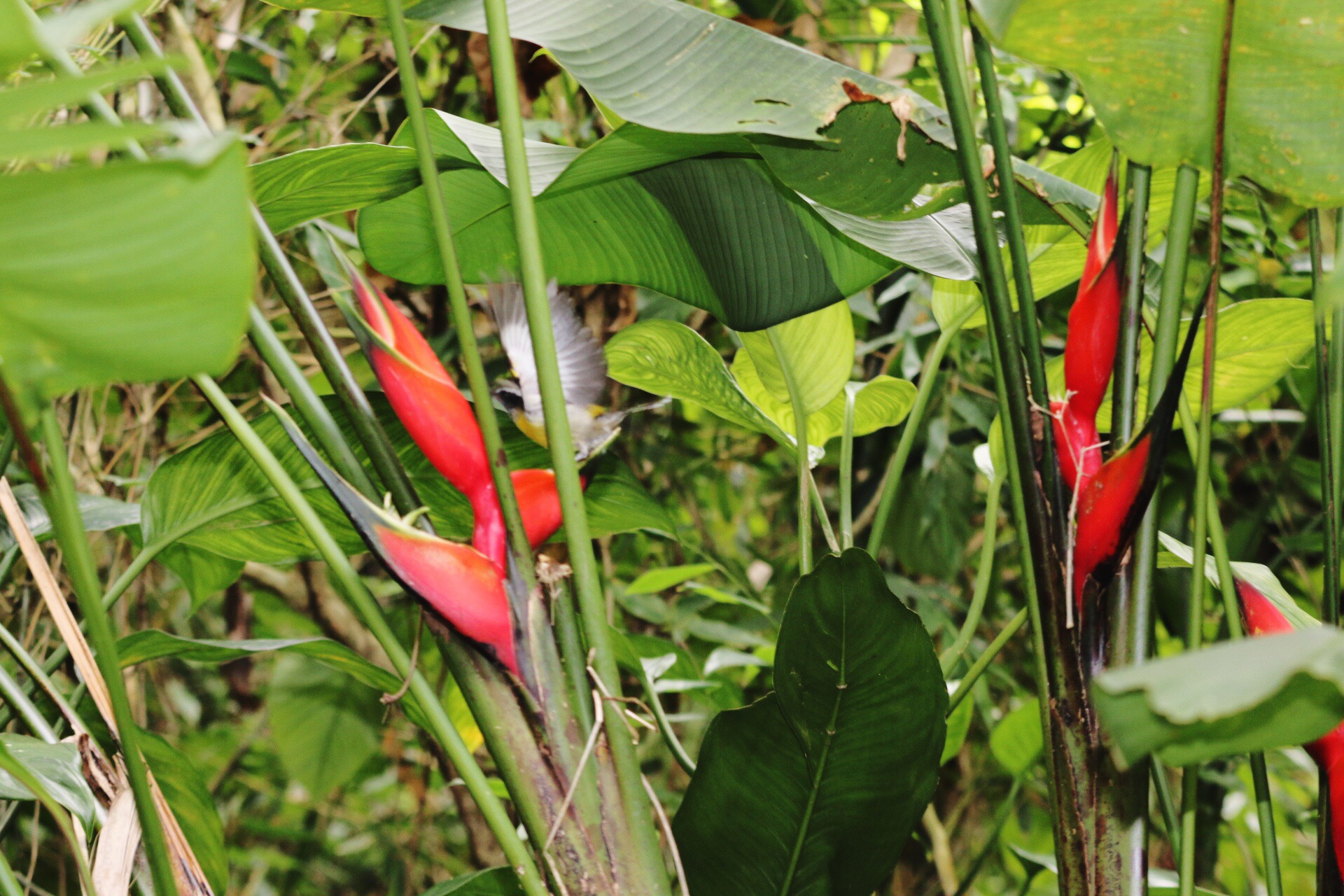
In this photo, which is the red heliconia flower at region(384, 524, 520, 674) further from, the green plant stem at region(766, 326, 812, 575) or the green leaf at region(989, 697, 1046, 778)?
the green leaf at region(989, 697, 1046, 778)

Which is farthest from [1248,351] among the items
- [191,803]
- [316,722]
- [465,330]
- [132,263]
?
[316,722]

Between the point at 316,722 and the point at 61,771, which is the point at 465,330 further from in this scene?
the point at 316,722

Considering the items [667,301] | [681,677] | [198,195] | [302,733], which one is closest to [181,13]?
[667,301]

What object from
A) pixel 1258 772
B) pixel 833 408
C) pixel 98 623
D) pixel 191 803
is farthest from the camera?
pixel 833 408

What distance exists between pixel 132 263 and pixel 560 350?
0.24m

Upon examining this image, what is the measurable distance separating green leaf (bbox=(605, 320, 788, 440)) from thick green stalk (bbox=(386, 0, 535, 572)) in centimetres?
24

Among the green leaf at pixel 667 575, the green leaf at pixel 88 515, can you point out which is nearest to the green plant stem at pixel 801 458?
the green leaf at pixel 667 575

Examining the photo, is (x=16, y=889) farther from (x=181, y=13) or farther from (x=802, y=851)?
(x=181, y=13)

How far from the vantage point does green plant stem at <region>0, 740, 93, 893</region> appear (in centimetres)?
30

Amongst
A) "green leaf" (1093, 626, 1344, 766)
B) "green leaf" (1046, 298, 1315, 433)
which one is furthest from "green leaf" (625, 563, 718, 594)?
"green leaf" (1093, 626, 1344, 766)

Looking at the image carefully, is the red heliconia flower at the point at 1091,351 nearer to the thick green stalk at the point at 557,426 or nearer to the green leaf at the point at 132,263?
the thick green stalk at the point at 557,426

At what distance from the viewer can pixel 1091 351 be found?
15.1 inches

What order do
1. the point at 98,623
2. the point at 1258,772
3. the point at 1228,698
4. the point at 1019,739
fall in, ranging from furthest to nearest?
the point at 1019,739
the point at 1258,772
the point at 98,623
the point at 1228,698

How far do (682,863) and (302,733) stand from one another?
88 centimetres
